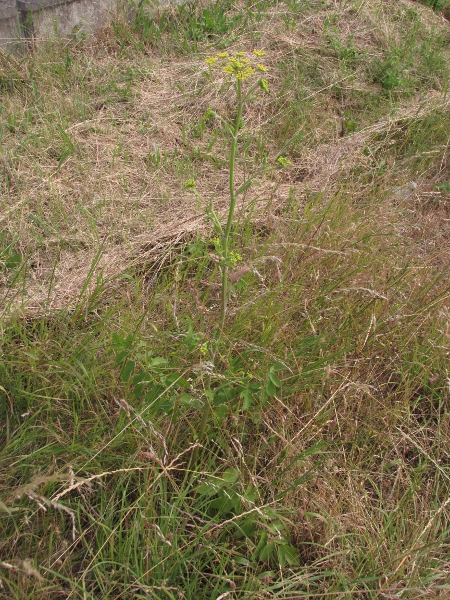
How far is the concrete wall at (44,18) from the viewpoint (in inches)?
142

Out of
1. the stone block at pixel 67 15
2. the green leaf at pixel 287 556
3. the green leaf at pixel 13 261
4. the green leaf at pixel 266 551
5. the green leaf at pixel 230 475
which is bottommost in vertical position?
the green leaf at pixel 287 556

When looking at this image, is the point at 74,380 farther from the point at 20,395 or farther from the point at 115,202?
the point at 115,202

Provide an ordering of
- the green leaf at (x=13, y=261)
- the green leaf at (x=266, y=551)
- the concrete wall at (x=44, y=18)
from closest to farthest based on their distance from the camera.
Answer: the green leaf at (x=266, y=551), the green leaf at (x=13, y=261), the concrete wall at (x=44, y=18)

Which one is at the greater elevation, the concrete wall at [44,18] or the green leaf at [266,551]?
the concrete wall at [44,18]

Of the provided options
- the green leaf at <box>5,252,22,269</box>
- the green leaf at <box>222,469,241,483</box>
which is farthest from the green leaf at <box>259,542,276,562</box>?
the green leaf at <box>5,252,22,269</box>

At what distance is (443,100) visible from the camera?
3857mm

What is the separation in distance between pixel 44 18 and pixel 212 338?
2.90 metres

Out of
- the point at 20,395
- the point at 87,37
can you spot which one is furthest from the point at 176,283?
the point at 87,37

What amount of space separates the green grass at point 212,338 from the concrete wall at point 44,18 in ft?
0.35

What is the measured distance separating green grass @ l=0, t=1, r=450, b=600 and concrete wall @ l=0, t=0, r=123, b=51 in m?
0.11

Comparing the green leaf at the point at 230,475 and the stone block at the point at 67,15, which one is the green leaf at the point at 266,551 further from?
the stone block at the point at 67,15

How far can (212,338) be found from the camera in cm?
196

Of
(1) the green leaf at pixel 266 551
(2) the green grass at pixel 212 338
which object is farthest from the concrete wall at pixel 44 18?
(1) the green leaf at pixel 266 551

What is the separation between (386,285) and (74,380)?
54.6 inches
